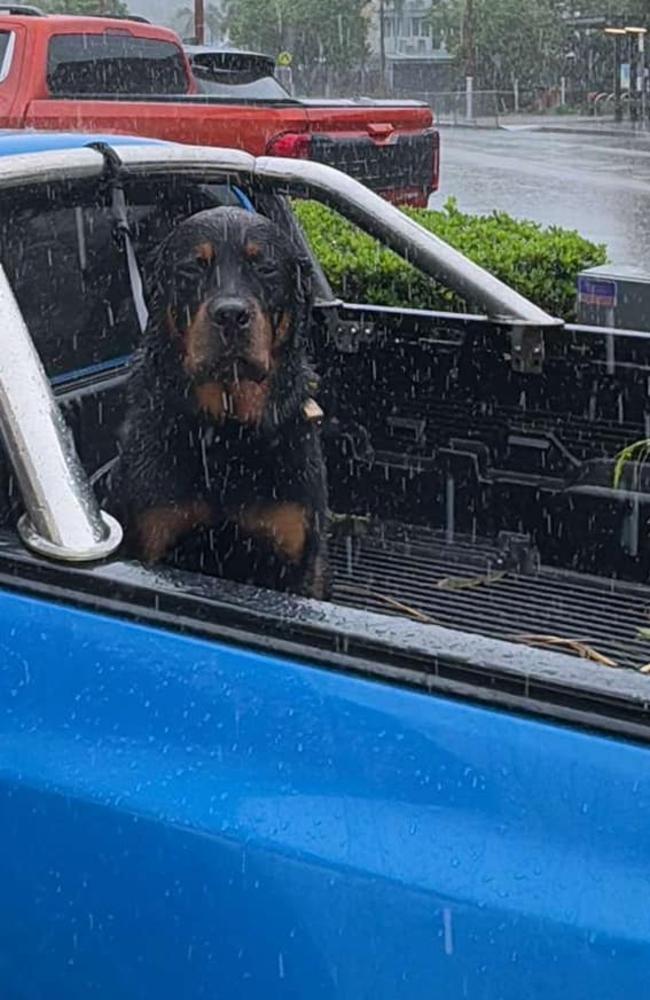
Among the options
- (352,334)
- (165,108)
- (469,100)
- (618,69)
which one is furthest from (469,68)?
(352,334)

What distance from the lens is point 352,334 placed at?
3725 millimetres

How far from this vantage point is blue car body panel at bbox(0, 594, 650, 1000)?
1495mm

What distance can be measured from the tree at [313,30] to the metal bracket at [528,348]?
57.6 meters

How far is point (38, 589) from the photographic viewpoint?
1.86 meters

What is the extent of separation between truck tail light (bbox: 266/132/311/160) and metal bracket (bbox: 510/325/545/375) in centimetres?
725

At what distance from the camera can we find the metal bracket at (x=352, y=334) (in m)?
3.72

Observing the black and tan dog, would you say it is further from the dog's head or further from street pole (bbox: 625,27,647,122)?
street pole (bbox: 625,27,647,122)

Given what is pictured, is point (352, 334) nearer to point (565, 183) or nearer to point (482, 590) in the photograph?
point (482, 590)

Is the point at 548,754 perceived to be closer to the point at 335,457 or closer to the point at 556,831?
the point at 556,831

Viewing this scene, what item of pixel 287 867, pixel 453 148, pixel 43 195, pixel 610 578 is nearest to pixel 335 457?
pixel 610 578

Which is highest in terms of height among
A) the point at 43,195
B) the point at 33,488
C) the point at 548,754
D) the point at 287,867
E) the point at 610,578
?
the point at 43,195

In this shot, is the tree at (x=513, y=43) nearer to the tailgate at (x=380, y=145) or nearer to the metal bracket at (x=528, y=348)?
the tailgate at (x=380, y=145)

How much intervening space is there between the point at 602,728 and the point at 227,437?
4.72 feet

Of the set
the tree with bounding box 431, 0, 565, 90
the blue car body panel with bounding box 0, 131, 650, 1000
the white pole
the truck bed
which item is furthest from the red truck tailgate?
the tree with bounding box 431, 0, 565, 90
